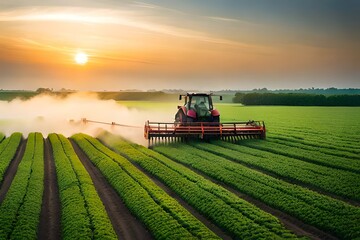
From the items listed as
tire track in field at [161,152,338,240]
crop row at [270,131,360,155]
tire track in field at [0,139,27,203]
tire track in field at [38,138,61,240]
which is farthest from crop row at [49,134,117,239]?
crop row at [270,131,360,155]

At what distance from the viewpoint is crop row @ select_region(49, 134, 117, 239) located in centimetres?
1112

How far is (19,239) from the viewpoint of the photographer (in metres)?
10.7

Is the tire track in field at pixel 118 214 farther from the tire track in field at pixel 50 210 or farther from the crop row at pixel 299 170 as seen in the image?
the crop row at pixel 299 170

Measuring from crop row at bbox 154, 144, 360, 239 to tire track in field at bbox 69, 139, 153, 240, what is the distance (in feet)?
15.0

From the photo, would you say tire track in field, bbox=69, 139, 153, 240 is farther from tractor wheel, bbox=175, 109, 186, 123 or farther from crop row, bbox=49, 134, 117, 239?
tractor wheel, bbox=175, 109, 186, 123

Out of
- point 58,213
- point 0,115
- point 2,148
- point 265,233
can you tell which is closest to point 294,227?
point 265,233

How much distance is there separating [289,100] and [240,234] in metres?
98.5

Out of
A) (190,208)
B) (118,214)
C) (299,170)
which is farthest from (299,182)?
(118,214)

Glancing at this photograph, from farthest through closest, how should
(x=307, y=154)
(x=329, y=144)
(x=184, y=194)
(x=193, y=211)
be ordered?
(x=329, y=144)
(x=307, y=154)
(x=184, y=194)
(x=193, y=211)

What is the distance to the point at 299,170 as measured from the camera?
18.1 meters

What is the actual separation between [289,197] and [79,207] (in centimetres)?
731

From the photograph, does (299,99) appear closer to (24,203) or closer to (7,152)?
(7,152)

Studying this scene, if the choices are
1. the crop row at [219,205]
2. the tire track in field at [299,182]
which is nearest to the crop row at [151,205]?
the crop row at [219,205]

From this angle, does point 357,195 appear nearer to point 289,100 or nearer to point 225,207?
point 225,207
